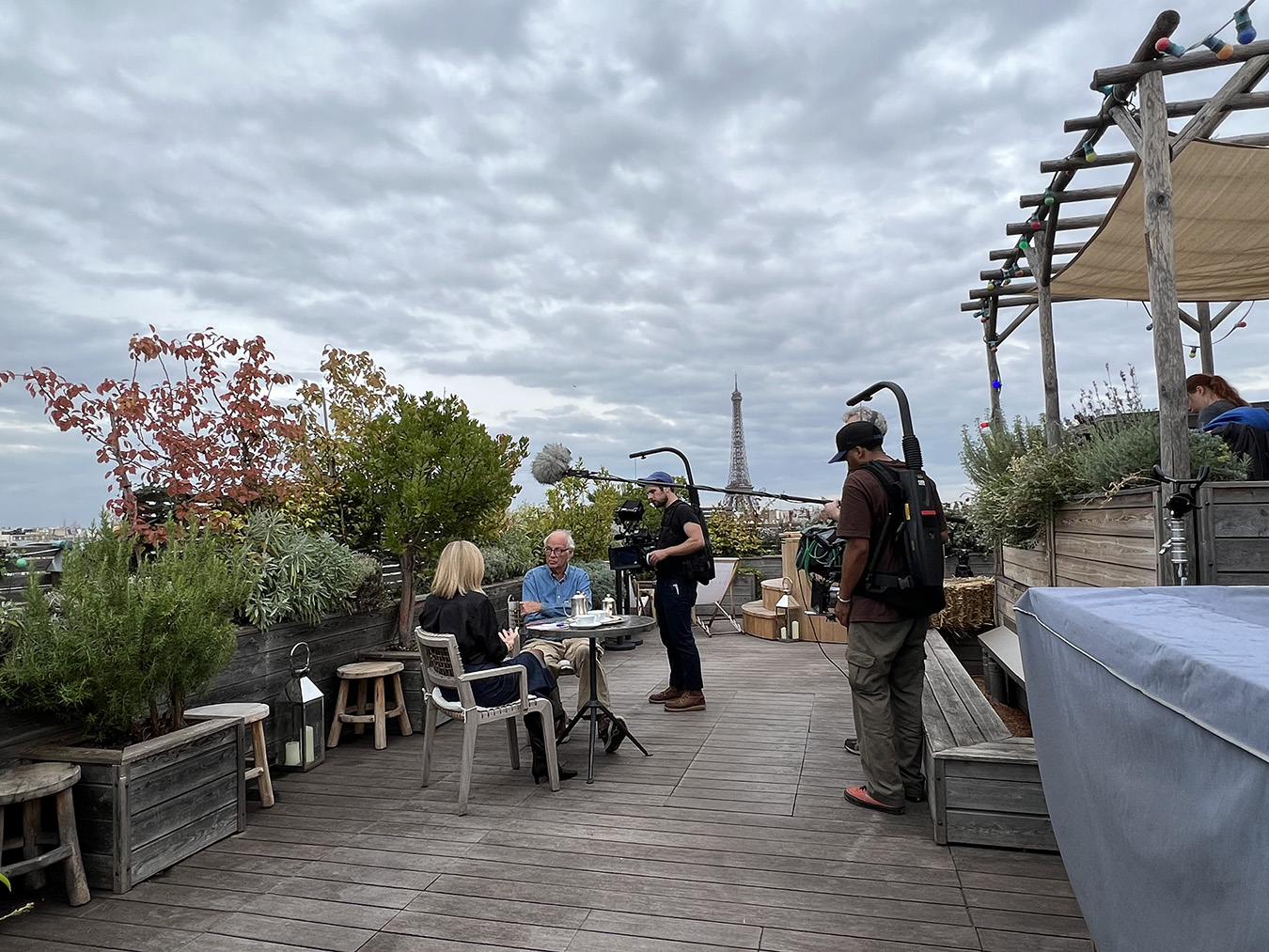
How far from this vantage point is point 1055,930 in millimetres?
2506

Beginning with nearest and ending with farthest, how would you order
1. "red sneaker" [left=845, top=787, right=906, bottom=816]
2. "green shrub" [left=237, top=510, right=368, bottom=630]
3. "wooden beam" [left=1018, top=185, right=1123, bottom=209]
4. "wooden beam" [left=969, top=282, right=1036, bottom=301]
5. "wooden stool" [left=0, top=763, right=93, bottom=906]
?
1. "wooden stool" [left=0, top=763, right=93, bottom=906]
2. "red sneaker" [left=845, top=787, right=906, bottom=816]
3. "green shrub" [left=237, top=510, right=368, bottom=630]
4. "wooden beam" [left=1018, top=185, right=1123, bottom=209]
5. "wooden beam" [left=969, top=282, right=1036, bottom=301]

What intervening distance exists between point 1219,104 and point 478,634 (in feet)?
15.4

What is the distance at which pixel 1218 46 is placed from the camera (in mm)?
3943

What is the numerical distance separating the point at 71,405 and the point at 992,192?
29.1 ft

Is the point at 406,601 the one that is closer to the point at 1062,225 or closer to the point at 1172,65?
the point at 1172,65

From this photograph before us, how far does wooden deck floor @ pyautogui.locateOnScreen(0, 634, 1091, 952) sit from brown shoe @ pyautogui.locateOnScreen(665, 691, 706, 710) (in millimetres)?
1110

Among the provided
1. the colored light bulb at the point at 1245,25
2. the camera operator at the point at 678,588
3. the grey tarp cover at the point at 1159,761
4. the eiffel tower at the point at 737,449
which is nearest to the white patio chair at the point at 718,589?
the camera operator at the point at 678,588

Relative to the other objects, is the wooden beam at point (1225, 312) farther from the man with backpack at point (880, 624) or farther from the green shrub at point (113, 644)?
the green shrub at point (113, 644)

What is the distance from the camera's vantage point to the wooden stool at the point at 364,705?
495 centimetres

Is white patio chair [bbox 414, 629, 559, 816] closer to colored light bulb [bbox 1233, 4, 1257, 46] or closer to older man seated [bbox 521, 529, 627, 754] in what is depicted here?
older man seated [bbox 521, 529, 627, 754]

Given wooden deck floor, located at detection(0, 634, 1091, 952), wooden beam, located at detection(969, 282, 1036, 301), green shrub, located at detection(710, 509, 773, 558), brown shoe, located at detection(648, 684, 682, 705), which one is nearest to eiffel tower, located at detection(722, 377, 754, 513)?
green shrub, located at detection(710, 509, 773, 558)

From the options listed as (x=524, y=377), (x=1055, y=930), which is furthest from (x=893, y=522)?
(x=524, y=377)

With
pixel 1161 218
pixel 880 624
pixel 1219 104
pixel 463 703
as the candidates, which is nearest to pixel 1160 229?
pixel 1161 218

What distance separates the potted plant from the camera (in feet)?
9.90
